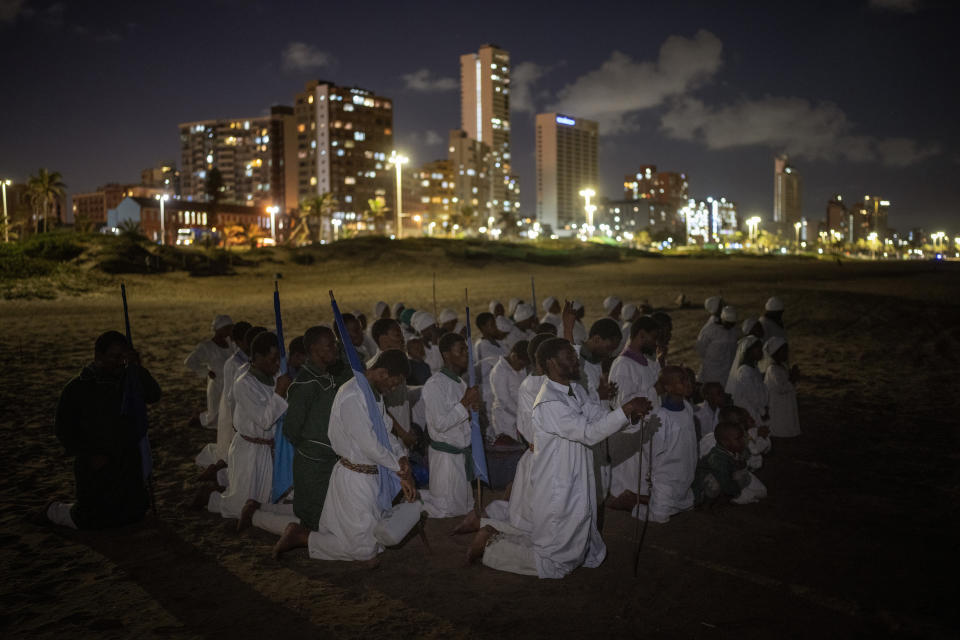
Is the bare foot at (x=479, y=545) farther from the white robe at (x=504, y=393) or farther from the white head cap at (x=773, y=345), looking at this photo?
the white head cap at (x=773, y=345)

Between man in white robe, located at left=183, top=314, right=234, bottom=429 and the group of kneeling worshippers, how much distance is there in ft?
3.37

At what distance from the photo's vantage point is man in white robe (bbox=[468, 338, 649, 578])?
190 inches

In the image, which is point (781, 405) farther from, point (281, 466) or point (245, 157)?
point (245, 157)

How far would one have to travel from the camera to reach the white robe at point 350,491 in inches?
195

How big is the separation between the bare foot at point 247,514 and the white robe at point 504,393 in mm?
2621

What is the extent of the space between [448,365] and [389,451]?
55.4 inches

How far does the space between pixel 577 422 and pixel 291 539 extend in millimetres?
2323

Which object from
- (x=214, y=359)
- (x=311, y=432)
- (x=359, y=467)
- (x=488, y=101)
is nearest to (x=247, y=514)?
(x=311, y=432)

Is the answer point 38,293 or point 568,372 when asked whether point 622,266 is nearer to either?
point 38,293

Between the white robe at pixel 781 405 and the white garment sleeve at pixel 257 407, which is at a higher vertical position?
the white garment sleeve at pixel 257 407

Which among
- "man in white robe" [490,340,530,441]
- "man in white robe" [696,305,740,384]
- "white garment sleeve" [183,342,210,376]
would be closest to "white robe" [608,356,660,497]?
"man in white robe" [490,340,530,441]

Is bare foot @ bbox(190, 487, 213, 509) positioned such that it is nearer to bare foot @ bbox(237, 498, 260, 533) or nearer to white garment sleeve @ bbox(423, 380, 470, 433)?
bare foot @ bbox(237, 498, 260, 533)

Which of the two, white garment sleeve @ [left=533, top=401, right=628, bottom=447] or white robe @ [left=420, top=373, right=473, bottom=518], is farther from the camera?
white robe @ [left=420, top=373, right=473, bottom=518]

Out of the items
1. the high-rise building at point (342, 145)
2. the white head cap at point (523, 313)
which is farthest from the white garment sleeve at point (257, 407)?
the high-rise building at point (342, 145)
